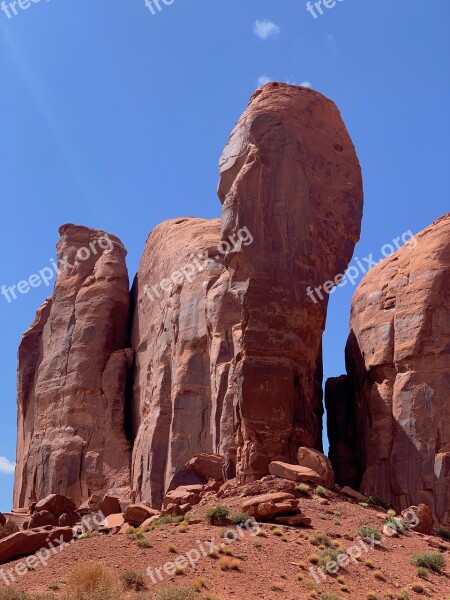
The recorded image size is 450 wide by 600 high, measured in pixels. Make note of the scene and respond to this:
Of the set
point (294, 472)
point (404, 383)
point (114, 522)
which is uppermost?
point (404, 383)

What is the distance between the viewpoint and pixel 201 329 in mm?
51188

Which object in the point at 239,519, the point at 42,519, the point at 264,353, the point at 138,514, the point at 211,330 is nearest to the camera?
the point at 239,519

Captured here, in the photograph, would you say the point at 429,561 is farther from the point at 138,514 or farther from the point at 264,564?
the point at 138,514

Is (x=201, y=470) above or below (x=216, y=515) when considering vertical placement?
above

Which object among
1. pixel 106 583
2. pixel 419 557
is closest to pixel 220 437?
pixel 419 557

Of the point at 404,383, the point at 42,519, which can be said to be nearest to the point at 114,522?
the point at 42,519

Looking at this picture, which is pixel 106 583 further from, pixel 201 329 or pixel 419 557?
pixel 201 329

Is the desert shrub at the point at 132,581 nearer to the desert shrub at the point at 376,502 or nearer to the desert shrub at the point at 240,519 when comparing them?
the desert shrub at the point at 240,519

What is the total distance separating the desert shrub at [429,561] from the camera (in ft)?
97.5

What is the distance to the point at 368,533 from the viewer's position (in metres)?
31.6

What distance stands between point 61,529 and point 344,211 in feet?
67.9

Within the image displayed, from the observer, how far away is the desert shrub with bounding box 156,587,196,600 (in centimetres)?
2453

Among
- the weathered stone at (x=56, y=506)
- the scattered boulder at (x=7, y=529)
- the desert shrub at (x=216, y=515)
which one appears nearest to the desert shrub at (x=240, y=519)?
the desert shrub at (x=216, y=515)

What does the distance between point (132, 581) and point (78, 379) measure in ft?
110
